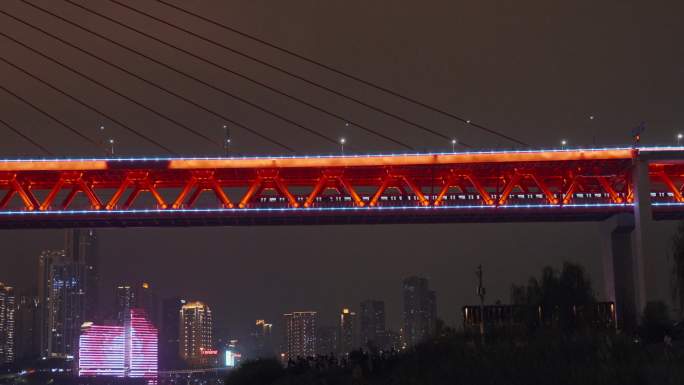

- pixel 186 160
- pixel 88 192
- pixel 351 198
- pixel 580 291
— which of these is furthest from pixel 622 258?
pixel 88 192

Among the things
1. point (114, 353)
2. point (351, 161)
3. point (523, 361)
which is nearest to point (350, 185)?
point (351, 161)

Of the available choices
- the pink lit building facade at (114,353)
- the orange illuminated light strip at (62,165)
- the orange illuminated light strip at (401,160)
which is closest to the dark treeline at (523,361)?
the orange illuminated light strip at (401,160)

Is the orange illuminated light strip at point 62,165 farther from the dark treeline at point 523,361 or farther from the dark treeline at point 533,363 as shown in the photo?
the dark treeline at point 533,363

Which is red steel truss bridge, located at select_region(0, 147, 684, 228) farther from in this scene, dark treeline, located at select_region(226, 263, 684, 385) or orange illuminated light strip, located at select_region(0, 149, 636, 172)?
dark treeline, located at select_region(226, 263, 684, 385)

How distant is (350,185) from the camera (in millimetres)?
68625

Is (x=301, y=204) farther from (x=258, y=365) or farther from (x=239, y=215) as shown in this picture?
(x=258, y=365)

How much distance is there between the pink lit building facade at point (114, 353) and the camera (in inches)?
7333

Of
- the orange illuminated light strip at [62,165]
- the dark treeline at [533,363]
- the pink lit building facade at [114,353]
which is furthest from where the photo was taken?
the pink lit building facade at [114,353]

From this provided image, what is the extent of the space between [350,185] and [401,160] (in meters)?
5.13

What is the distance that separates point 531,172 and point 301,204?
630 inches

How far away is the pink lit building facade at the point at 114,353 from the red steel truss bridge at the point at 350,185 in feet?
403

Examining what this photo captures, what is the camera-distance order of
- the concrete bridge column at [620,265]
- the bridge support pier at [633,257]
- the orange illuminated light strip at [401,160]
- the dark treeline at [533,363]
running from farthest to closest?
the orange illuminated light strip at [401,160], the concrete bridge column at [620,265], the bridge support pier at [633,257], the dark treeline at [533,363]

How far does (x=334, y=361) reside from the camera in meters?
44.3

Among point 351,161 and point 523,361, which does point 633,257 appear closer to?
point 351,161
